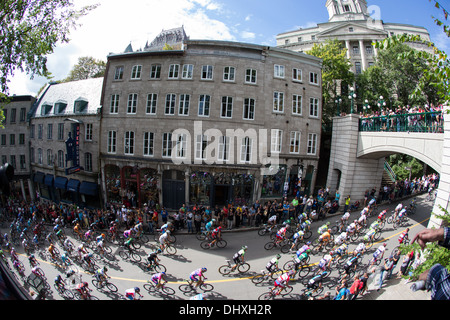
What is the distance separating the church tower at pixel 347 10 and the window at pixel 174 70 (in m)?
13.6

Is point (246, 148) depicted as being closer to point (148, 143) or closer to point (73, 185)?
point (148, 143)

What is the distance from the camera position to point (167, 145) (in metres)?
17.7

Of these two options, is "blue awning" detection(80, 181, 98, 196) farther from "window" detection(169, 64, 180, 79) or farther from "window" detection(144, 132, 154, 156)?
"window" detection(169, 64, 180, 79)

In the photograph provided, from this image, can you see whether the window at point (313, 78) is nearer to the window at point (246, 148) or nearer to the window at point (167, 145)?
the window at point (246, 148)

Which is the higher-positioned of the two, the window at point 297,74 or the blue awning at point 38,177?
the window at point 297,74

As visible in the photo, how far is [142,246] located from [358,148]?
739 inches

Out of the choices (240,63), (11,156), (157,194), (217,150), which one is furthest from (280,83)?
(11,156)

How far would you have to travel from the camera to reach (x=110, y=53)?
18.2 meters

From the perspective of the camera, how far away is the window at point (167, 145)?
57.7 feet

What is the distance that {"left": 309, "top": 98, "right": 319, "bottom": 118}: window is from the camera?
1906cm

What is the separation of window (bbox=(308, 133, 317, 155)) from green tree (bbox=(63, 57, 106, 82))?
77.3 ft

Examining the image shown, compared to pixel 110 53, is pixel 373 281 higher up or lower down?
lower down

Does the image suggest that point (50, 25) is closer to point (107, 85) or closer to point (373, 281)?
point (107, 85)

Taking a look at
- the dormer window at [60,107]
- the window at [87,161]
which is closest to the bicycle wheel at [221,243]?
the window at [87,161]
